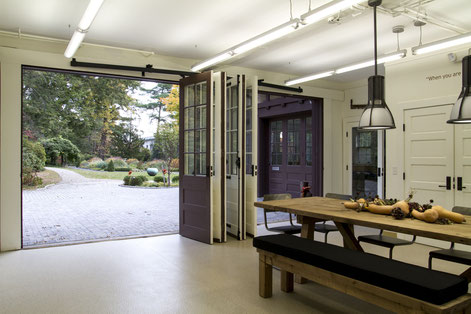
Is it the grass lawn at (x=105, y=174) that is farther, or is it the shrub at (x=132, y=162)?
the shrub at (x=132, y=162)

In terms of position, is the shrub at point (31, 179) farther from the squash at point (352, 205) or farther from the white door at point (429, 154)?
the squash at point (352, 205)

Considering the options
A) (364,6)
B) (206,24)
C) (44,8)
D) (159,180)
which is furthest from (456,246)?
(159,180)

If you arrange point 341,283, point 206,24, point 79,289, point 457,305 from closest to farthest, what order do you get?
point 457,305, point 341,283, point 79,289, point 206,24

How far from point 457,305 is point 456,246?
3.50 m

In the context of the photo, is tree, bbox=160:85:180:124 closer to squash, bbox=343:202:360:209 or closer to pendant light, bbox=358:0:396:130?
pendant light, bbox=358:0:396:130

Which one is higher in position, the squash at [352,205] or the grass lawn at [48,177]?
the squash at [352,205]

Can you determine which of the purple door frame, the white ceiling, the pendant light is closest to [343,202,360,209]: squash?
the pendant light

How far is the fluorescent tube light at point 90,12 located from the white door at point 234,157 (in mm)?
2460

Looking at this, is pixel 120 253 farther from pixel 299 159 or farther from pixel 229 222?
pixel 299 159

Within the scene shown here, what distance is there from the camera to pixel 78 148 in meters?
12.9

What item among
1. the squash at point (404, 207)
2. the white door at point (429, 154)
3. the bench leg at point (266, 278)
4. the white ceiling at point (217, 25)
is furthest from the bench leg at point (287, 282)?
the white door at point (429, 154)

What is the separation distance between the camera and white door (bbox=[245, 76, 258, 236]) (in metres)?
5.70

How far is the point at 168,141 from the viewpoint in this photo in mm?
13984

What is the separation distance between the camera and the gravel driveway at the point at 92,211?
6320 mm
